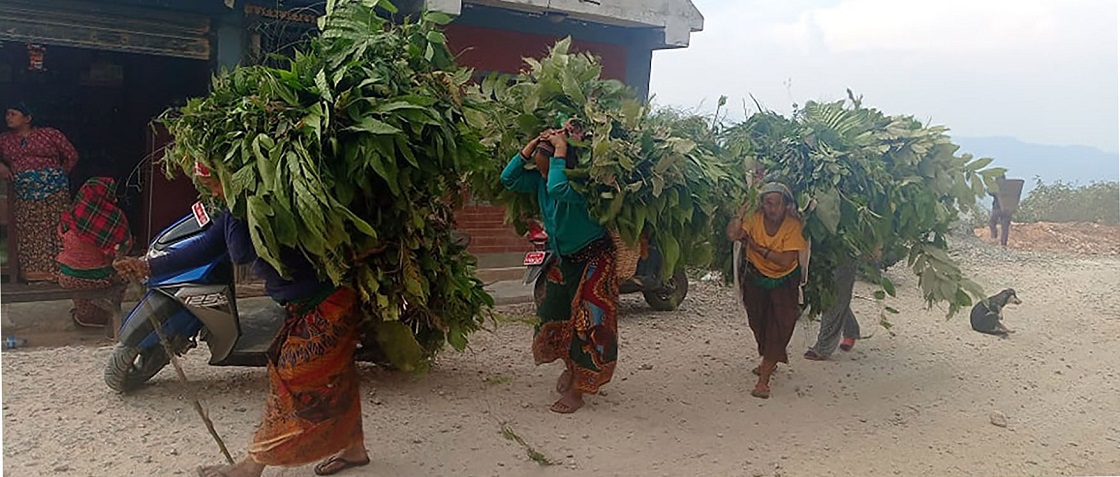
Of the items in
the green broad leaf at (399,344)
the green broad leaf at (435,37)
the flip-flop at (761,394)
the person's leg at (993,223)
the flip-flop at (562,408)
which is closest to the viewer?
the green broad leaf at (399,344)

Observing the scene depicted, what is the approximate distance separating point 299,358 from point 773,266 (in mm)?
2854

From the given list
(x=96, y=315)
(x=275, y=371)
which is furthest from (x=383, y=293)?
(x=96, y=315)

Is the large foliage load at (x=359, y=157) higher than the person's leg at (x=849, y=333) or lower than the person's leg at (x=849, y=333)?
higher

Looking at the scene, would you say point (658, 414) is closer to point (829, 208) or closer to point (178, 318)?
point (829, 208)

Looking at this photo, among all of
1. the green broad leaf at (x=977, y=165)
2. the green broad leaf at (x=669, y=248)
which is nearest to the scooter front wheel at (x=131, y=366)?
the green broad leaf at (x=669, y=248)

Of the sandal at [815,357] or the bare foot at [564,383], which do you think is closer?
the bare foot at [564,383]

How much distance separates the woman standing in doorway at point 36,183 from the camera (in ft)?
19.5

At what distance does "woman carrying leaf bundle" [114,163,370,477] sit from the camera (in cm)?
297

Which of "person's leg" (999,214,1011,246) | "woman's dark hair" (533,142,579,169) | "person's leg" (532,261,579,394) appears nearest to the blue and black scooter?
"person's leg" (532,261,579,394)

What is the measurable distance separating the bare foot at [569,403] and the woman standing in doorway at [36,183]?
164 inches

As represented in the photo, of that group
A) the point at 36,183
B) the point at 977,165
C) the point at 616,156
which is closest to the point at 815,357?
the point at 977,165

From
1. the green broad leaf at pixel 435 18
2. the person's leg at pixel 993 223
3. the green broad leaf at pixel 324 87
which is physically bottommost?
the person's leg at pixel 993 223

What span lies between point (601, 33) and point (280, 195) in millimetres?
6301

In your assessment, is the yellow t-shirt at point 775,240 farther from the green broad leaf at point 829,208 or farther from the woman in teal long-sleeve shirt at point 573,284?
the woman in teal long-sleeve shirt at point 573,284
